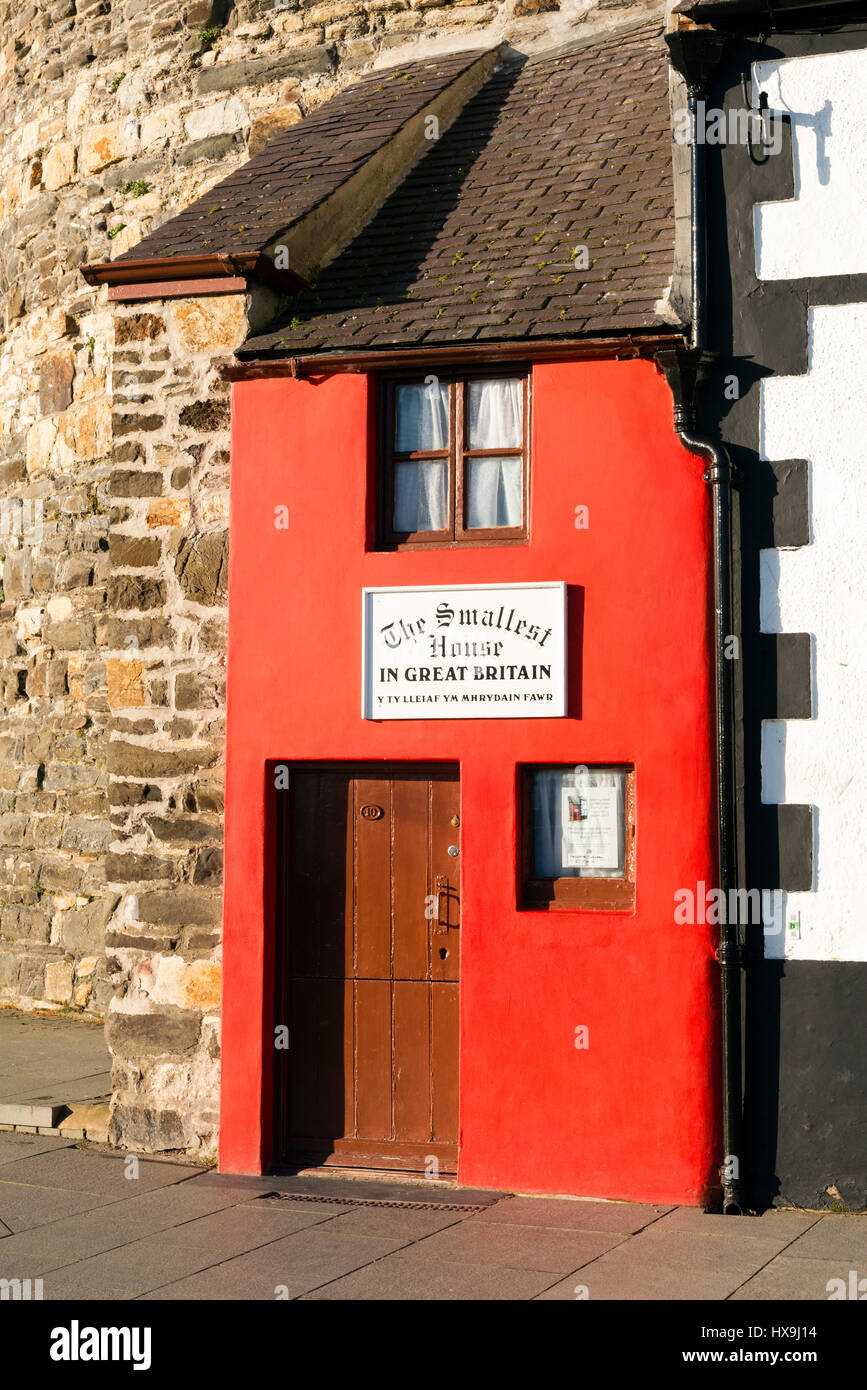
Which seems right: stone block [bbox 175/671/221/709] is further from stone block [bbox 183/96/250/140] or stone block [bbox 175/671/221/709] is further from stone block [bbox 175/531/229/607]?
stone block [bbox 183/96/250/140]

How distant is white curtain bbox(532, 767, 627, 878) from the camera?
747 centimetres

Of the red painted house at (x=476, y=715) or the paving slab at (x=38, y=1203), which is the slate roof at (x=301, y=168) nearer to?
the red painted house at (x=476, y=715)

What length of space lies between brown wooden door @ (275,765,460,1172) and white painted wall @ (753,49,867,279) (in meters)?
3.18

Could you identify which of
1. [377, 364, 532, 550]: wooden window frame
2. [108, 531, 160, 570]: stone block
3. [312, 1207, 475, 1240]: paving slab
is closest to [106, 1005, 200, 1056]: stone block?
[312, 1207, 475, 1240]: paving slab

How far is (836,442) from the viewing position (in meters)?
7.18

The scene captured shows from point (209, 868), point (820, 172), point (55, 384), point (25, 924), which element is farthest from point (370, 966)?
point (55, 384)

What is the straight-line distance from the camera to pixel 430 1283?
19.5ft

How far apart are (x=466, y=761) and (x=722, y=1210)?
2.51m

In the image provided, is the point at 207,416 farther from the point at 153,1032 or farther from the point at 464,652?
the point at 153,1032

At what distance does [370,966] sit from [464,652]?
5.79 ft

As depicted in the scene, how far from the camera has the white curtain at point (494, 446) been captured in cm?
776
